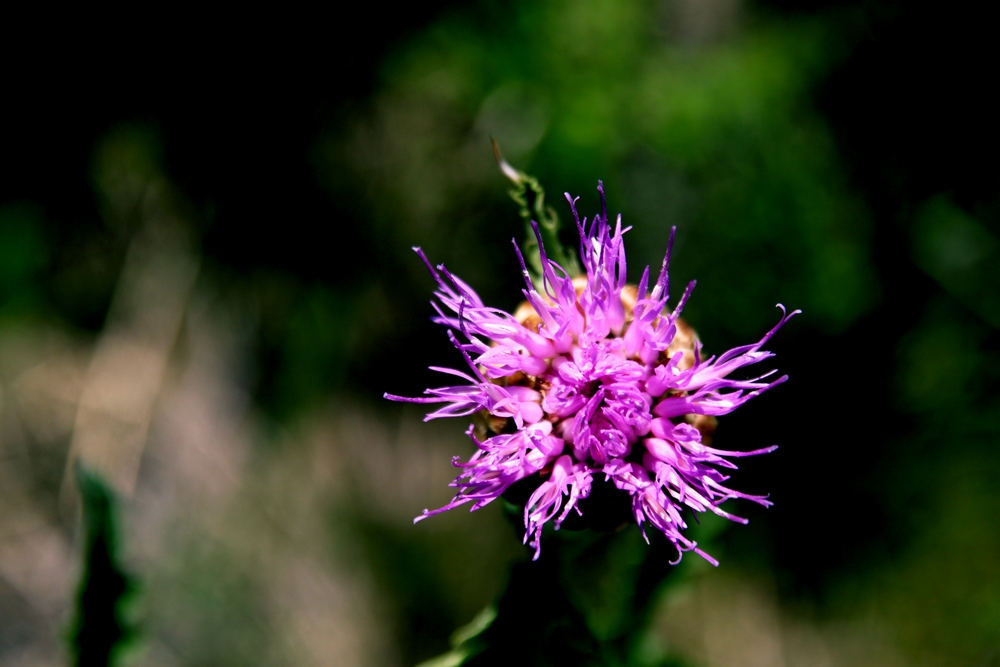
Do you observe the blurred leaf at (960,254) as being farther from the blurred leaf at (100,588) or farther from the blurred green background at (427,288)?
the blurred leaf at (100,588)

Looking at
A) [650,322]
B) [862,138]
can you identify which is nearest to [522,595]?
[650,322]

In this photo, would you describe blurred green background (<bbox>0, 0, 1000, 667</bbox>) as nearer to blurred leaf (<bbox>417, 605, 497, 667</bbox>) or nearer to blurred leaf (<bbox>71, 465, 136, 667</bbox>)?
blurred leaf (<bbox>71, 465, 136, 667</bbox>)

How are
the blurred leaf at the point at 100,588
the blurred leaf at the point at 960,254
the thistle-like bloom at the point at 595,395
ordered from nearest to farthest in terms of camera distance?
1. the thistle-like bloom at the point at 595,395
2. the blurred leaf at the point at 100,588
3. the blurred leaf at the point at 960,254

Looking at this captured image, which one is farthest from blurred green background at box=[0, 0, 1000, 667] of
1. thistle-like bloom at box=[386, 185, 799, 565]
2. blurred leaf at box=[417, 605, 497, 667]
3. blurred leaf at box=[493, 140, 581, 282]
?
blurred leaf at box=[417, 605, 497, 667]

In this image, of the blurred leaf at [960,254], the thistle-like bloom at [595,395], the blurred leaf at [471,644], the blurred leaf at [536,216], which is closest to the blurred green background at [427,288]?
the blurred leaf at [960,254]

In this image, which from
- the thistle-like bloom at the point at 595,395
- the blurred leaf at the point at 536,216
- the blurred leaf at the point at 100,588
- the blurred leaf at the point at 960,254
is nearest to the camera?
the thistle-like bloom at the point at 595,395

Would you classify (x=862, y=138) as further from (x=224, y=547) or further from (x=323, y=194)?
(x=224, y=547)
